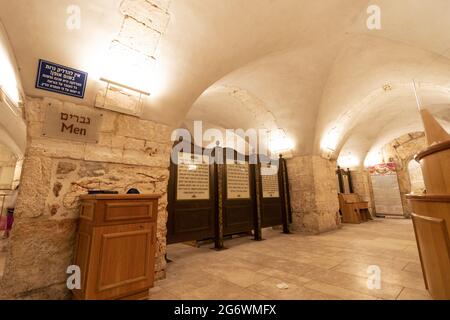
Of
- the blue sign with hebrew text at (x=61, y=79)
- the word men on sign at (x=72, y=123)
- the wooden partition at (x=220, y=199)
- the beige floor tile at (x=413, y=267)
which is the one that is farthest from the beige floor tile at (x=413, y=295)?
the blue sign with hebrew text at (x=61, y=79)

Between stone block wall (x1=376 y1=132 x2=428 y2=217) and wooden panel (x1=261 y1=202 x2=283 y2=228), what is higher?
stone block wall (x1=376 y1=132 x2=428 y2=217)

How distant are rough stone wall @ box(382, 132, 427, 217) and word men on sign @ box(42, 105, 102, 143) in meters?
12.4

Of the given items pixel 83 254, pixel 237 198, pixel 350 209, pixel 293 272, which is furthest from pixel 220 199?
pixel 350 209

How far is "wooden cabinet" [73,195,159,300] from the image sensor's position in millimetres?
1803

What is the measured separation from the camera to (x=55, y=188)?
83.4 inches

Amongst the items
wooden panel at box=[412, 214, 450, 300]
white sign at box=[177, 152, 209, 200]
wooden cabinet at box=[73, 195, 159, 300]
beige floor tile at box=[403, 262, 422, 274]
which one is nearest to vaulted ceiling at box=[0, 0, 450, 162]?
white sign at box=[177, 152, 209, 200]

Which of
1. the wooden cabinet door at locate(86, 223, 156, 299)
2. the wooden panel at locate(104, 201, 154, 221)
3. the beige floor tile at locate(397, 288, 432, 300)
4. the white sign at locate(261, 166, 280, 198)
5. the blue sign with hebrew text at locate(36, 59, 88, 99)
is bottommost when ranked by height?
the beige floor tile at locate(397, 288, 432, 300)

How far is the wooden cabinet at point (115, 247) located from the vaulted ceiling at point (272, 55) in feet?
4.37

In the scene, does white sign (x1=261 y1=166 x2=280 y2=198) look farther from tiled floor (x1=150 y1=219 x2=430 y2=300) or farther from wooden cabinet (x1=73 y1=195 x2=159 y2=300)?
wooden cabinet (x1=73 y1=195 x2=159 y2=300)

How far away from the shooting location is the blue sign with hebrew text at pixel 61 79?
2117 millimetres

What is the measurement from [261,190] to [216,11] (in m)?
3.84

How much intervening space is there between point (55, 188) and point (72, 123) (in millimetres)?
721

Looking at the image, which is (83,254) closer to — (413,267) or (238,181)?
(238,181)

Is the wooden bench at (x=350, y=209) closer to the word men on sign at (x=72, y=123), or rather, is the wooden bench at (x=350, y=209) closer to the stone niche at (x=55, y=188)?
the stone niche at (x=55, y=188)
